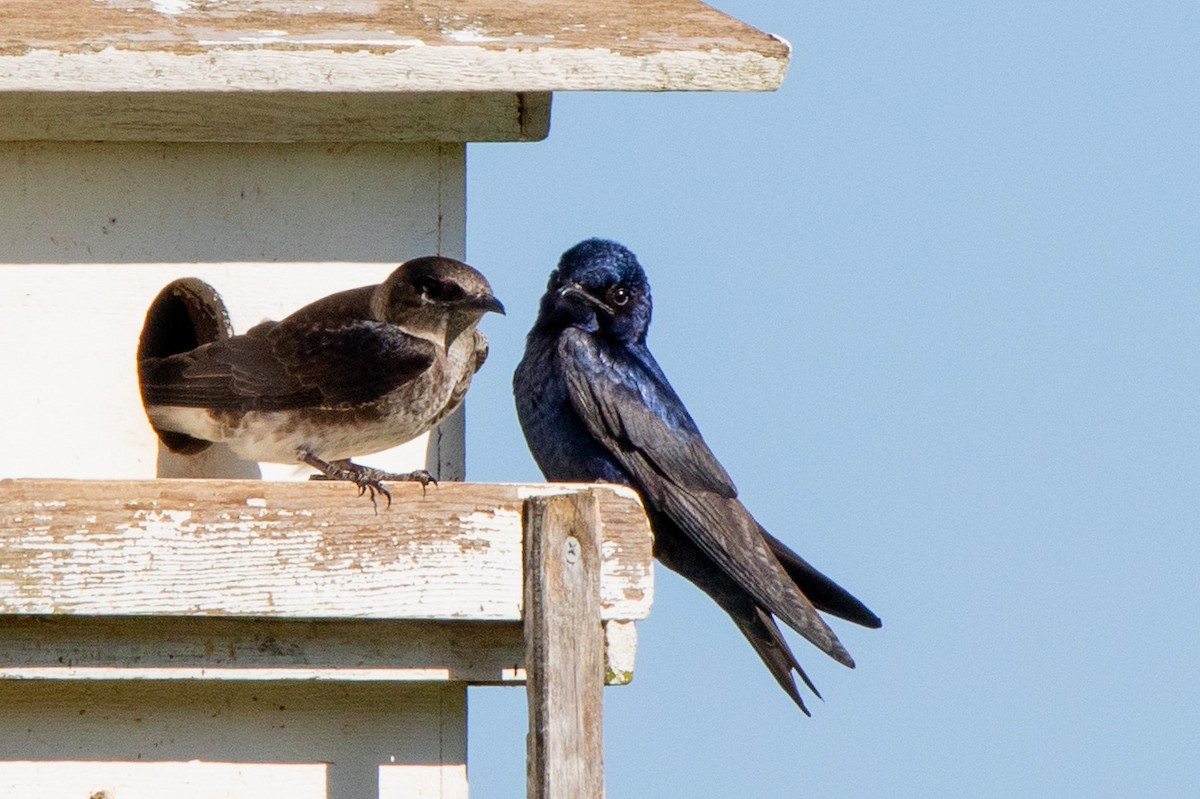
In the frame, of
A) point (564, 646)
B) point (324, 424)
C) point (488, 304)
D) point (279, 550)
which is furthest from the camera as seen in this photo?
point (488, 304)

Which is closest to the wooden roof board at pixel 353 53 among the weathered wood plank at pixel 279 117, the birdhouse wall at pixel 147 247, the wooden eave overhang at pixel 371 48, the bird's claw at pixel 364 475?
the wooden eave overhang at pixel 371 48

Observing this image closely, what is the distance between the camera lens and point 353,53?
11.5 ft

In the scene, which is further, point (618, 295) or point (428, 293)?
point (618, 295)

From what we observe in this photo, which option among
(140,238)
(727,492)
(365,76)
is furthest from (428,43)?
(727,492)

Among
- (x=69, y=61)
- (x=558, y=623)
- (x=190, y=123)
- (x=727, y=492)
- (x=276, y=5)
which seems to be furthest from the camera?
(x=727, y=492)

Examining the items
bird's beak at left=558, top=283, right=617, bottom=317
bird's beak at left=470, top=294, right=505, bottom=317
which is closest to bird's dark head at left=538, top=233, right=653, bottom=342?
bird's beak at left=558, top=283, right=617, bottom=317

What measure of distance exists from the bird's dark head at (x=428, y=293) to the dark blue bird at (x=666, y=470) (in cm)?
74

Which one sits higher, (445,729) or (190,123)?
(190,123)

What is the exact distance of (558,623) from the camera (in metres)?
3.19

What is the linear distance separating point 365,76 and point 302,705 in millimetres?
1016

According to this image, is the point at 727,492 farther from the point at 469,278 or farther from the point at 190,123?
the point at 190,123

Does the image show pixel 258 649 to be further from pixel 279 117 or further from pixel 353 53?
pixel 279 117

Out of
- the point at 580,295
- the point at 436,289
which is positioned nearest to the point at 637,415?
the point at 580,295

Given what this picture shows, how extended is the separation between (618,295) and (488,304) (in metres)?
1.16
